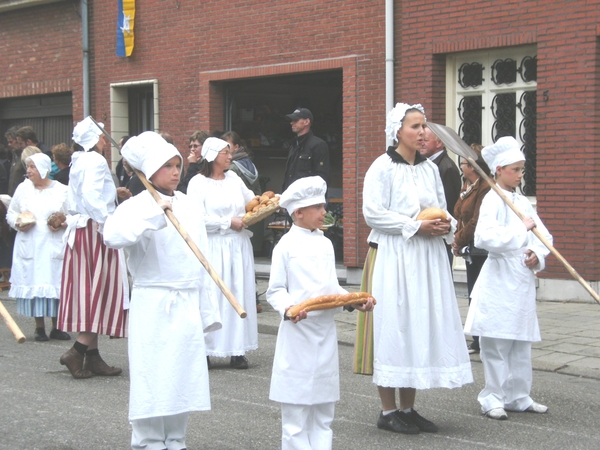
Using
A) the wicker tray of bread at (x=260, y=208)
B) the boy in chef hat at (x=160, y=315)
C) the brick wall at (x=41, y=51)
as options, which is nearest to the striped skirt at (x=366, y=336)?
the boy in chef hat at (x=160, y=315)

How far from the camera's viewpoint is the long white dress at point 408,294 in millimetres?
6320

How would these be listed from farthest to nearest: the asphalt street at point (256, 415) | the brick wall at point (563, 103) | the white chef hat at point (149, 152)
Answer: the brick wall at point (563, 103) < the asphalt street at point (256, 415) < the white chef hat at point (149, 152)

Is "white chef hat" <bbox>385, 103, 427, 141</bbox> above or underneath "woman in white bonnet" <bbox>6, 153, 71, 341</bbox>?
above

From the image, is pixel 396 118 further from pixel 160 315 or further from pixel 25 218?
pixel 25 218

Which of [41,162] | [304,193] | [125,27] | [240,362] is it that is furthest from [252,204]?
[125,27]

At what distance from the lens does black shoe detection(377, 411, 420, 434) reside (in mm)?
6352

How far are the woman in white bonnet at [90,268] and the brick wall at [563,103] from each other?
18.4 ft

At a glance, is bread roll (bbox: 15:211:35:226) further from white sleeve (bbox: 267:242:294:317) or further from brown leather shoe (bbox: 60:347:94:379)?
white sleeve (bbox: 267:242:294:317)

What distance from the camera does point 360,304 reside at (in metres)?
5.54

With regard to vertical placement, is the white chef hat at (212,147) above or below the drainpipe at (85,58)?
below

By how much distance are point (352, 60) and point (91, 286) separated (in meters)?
6.51

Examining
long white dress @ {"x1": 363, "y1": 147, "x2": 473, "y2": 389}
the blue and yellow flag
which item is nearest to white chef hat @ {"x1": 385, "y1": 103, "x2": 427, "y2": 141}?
long white dress @ {"x1": 363, "y1": 147, "x2": 473, "y2": 389}

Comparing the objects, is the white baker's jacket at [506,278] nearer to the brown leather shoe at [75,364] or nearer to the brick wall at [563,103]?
the brown leather shoe at [75,364]

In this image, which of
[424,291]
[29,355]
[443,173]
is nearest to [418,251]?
[424,291]
